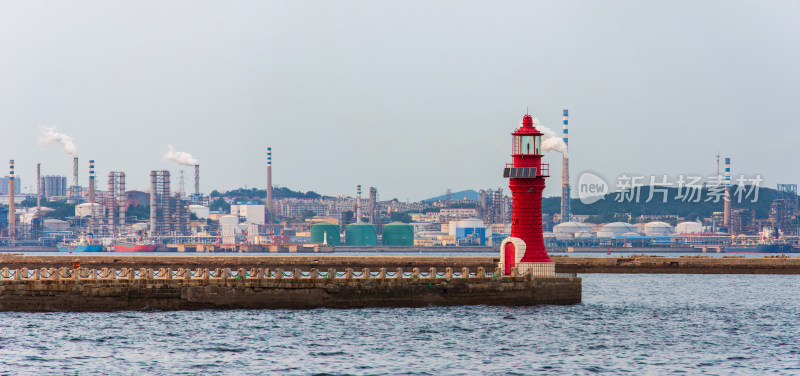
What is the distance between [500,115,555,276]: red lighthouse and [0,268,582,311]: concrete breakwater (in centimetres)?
97

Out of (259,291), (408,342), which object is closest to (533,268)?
(408,342)

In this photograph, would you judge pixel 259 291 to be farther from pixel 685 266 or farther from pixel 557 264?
pixel 685 266

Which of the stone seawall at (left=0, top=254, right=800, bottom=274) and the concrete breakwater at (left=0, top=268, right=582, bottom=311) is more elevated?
the concrete breakwater at (left=0, top=268, right=582, bottom=311)

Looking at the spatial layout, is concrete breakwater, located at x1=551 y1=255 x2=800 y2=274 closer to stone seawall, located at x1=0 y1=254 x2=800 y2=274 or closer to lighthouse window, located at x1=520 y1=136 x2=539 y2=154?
stone seawall, located at x1=0 y1=254 x2=800 y2=274

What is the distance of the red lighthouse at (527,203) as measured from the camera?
179ft

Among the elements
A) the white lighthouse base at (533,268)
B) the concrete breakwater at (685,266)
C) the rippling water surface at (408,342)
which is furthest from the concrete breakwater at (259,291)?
the concrete breakwater at (685,266)

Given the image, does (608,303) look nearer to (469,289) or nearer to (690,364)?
(469,289)

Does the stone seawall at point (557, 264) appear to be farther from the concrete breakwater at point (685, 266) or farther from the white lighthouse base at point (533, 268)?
the white lighthouse base at point (533, 268)

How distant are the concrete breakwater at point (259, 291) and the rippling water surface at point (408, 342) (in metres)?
0.74

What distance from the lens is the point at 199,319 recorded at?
48594 mm

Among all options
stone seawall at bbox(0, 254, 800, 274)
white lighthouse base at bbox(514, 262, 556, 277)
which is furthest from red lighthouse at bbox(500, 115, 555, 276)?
stone seawall at bbox(0, 254, 800, 274)

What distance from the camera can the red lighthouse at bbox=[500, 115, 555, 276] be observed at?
54.5 meters

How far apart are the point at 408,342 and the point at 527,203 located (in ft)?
49.1

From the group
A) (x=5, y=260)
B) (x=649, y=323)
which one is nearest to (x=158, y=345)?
(x=649, y=323)
